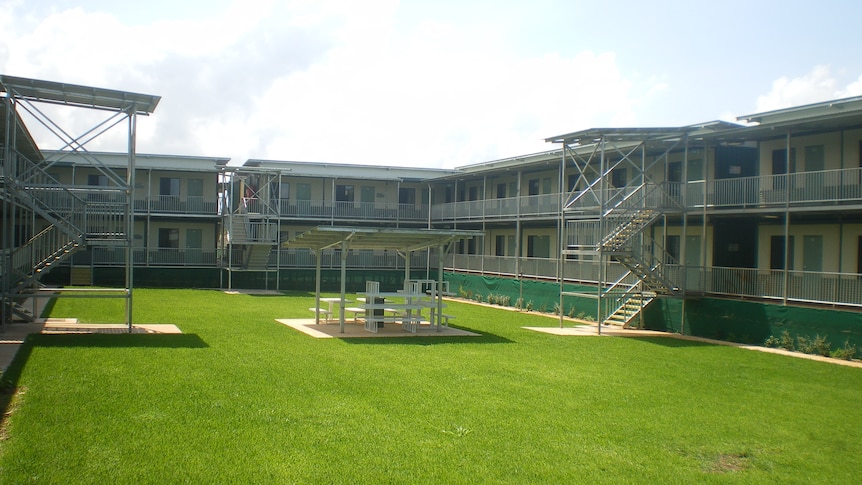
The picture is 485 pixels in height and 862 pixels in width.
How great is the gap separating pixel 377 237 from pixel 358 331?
2722 millimetres

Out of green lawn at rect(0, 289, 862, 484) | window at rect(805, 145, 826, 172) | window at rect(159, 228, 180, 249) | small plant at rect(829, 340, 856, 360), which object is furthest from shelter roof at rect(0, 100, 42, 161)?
window at rect(805, 145, 826, 172)

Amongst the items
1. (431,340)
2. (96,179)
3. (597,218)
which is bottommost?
(431,340)

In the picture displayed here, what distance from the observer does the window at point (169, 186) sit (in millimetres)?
41062

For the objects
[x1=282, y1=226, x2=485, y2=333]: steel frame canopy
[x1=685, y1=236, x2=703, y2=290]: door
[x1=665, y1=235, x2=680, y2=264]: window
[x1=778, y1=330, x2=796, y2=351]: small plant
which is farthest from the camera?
[x1=665, y1=235, x2=680, y2=264]: window

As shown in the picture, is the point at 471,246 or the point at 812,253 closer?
the point at 812,253

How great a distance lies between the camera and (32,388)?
1080 cm

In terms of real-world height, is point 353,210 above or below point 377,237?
above

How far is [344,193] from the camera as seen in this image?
4422 cm

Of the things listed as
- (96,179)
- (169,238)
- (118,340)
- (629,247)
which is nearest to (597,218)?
(629,247)

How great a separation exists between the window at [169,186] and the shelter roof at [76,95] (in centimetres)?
2362

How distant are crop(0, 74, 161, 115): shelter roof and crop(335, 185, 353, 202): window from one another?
25739 mm

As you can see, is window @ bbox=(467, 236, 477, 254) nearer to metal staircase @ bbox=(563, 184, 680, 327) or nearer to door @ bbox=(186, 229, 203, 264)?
door @ bbox=(186, 229, 203, 264)

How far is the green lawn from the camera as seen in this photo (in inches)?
314

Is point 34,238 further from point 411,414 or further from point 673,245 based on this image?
point 673,245
